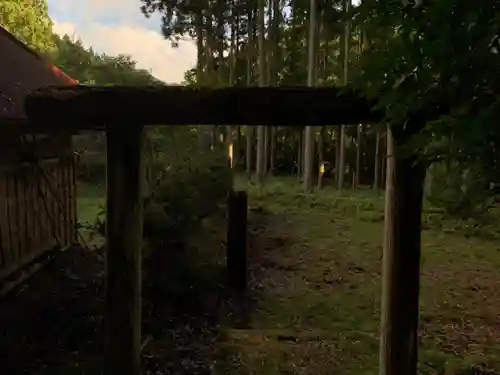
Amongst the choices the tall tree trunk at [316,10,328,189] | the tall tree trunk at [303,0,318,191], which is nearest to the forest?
the tall tree trunk at [303,0,318,191]

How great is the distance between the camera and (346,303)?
780 centimetres

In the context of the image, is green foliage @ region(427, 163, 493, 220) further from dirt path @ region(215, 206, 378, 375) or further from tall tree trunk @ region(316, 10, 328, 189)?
tall tree trunk @ region(316, 10, 328, 189)

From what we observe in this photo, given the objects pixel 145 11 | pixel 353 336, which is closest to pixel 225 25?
pixel 145 11

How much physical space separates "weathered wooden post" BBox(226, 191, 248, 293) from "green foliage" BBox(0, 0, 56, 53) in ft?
44.7

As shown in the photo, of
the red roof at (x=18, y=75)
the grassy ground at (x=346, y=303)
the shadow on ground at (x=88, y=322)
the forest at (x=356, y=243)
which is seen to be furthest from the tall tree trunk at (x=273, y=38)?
the shadow on ground at (x=88, y=322)

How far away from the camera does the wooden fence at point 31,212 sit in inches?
271

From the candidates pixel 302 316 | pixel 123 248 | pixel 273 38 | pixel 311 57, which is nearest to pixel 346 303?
pixel 302 316

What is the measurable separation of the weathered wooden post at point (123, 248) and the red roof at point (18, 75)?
5.38ft

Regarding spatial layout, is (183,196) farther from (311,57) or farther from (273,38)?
(273,38)

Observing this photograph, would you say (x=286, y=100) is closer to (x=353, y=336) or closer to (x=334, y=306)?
(x=353, y=336)

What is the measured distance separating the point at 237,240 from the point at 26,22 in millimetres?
15892

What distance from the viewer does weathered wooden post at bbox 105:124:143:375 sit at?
380 cm

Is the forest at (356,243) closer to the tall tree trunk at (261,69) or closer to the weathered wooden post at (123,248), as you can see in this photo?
the weathered wooden post at (123,248)

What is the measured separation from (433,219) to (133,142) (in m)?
11.7
